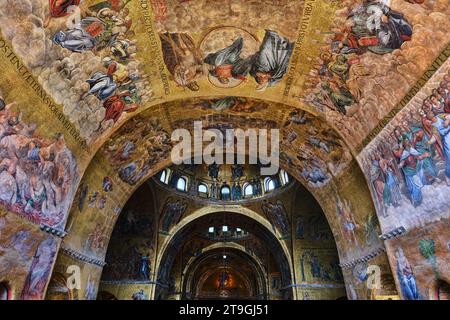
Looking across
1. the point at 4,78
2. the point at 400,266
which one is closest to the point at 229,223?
the point at 400,266

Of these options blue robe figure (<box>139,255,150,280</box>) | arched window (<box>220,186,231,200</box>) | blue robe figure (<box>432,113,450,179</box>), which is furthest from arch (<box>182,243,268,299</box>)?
blue robe figure (<box>432,113,450,179</box>)

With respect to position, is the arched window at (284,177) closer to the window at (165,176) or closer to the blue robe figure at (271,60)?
the window at (165,176)

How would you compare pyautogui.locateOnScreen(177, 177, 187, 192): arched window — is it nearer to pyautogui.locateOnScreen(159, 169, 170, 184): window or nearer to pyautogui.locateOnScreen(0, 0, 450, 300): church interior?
pyautogui.locateOnScreen(159, 169, 170, 184): window

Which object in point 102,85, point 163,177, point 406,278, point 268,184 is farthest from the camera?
point 268,184

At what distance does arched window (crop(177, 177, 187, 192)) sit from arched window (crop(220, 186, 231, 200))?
10.7 feet

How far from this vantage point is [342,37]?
7.79m

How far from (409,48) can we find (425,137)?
2203 mm

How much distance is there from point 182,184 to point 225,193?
3.81 metres

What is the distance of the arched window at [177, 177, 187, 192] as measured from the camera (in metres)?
23.7

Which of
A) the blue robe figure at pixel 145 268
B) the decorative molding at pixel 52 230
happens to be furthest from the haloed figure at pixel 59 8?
the blue robe figure at pixel 145 268

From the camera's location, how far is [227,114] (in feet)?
40.2

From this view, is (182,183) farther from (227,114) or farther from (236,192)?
(227,114)

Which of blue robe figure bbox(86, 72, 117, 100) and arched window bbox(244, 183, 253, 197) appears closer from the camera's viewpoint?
blue robe figure bbox(86, 72, 117, 100)

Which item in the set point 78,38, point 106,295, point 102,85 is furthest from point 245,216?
point 78,38
